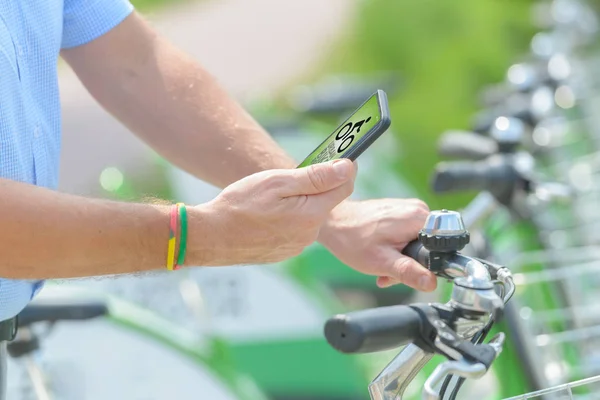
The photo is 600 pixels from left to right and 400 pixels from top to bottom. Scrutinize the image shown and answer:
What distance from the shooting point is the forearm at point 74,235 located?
1340 mm

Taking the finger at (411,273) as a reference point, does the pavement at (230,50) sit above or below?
above

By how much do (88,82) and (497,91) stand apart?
2273 mm

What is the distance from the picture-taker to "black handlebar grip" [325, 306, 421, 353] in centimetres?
120

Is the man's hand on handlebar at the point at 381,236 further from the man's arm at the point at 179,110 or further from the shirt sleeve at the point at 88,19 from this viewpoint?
the shirt sleeve at the point at 88,19

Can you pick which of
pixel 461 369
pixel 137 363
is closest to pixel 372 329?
pixel 461 369

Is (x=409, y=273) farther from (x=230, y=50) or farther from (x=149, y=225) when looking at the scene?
(x=230, y=50)

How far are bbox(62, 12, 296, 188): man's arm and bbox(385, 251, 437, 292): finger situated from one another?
12.6 inches

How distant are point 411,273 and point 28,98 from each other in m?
0.69

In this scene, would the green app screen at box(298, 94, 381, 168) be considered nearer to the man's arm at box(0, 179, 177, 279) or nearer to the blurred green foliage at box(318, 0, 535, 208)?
the man's arm at box(0, 179, 177, 279)

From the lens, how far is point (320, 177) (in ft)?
4.54

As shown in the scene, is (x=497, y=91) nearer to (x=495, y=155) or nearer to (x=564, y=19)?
(x=564, y=19)

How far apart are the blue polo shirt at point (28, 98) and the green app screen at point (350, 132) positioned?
1.55ft

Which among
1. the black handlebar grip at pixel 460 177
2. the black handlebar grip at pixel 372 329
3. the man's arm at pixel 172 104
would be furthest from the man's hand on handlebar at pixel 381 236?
the black handlebar grip at pixel 460 177

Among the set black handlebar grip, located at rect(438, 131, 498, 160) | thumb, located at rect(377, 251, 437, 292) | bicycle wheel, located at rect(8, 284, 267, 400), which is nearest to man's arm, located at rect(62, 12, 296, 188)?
thumb, located at rect(377, 251, 437, 292)
